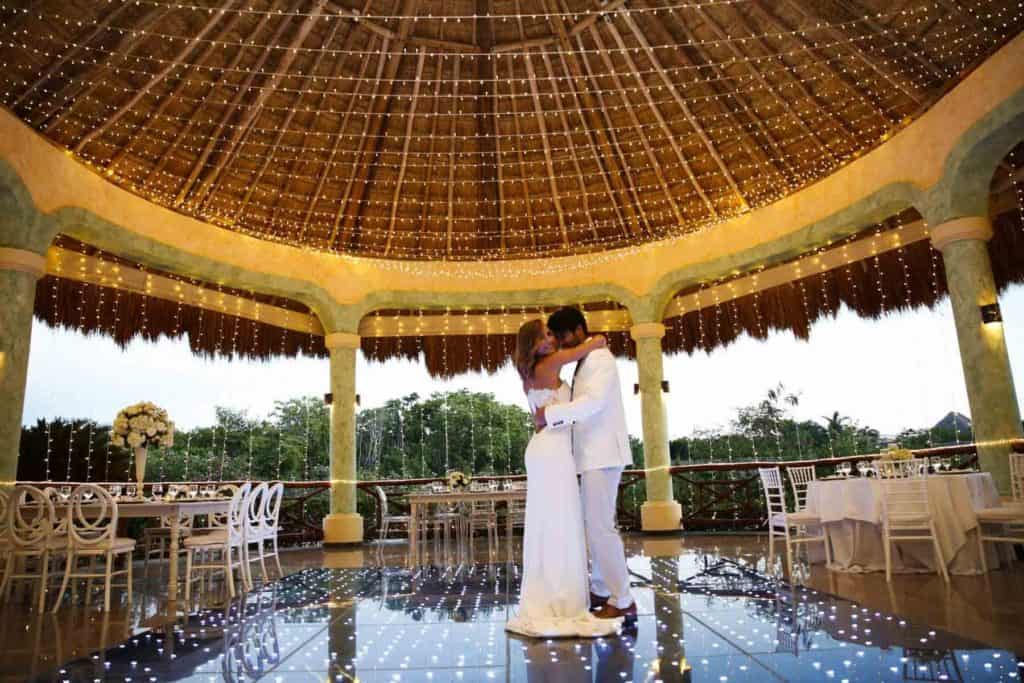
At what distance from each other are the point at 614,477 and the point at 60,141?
274 inches

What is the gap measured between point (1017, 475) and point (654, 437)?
4.88 m

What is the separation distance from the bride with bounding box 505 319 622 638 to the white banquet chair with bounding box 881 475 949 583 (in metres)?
2.96

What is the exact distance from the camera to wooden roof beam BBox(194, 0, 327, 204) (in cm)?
741

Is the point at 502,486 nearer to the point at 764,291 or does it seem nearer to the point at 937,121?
the point at 764,291

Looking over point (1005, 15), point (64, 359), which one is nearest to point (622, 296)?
point (1005, 15)

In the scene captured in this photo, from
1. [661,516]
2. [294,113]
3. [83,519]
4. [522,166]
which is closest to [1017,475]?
[661,516]

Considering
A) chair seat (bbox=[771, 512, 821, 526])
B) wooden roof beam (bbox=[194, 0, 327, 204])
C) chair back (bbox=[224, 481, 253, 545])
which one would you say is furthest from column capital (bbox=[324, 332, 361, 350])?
chair seat (bbox=[771, 512, 821, 526])

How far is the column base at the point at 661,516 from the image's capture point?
397 inches

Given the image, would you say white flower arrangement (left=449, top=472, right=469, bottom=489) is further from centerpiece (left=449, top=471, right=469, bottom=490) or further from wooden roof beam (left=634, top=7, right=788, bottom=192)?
wooden roof beam (left=634, top=7, right=788, bottom=192)

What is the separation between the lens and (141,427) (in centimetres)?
636

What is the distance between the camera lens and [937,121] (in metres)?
7.00

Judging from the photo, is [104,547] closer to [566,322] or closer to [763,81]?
[566,322]

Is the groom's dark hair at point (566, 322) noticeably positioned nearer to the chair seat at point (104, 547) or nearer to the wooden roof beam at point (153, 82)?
the chair seat at point (104, 547)

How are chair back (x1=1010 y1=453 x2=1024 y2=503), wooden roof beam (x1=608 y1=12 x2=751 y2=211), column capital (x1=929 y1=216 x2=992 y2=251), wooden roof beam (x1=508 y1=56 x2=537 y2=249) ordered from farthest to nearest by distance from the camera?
wooden roof beam (x1=508 y1=56 x2=537 y2=249), wooden roof beam (x1=608 y1=12 x2=751 y2=211), column capital (x1=929 y1=216 x2=992 y2=251), chair back (x1=1010 y1=453 x2=1024 y2=503)
